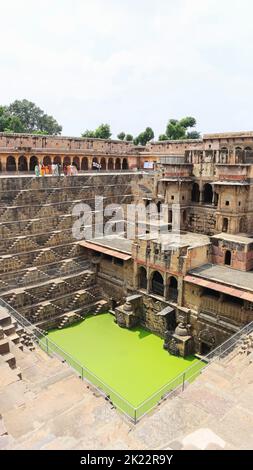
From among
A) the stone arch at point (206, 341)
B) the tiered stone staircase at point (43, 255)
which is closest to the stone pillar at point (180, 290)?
the stone arch at point (206, 341)

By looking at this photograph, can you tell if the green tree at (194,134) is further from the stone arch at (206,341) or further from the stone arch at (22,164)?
the stone arch at (206,341)

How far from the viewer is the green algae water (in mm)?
13695

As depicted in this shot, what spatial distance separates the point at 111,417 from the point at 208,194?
17.5 metres

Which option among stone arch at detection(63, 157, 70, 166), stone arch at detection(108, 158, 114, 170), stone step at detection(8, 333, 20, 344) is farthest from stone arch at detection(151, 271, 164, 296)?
stone arch at detection(108, 158, 114, 170)

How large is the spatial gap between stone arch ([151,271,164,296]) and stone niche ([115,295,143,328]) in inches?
37.5

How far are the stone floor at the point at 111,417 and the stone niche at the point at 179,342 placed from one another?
5965 millimetres

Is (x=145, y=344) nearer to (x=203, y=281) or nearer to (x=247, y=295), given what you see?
(x=203, y=281)

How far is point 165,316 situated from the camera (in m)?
17.1

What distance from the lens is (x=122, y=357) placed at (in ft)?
51.7

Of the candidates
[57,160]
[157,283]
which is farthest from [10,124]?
[157,283]

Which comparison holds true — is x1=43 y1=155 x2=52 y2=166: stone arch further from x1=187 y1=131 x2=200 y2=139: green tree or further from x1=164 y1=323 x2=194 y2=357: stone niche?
x1=187 y1=131 x2=200 y2=139: green tree

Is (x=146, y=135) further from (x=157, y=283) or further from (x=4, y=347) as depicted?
(x=4, y=347)
